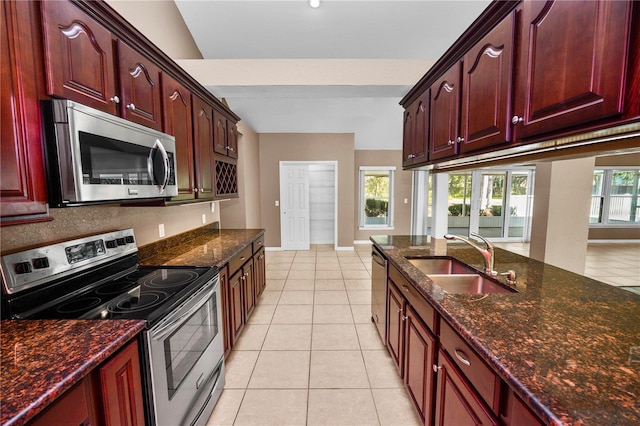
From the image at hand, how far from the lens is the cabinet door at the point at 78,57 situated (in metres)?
1.08

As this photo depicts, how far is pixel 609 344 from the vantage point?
91 centimetres

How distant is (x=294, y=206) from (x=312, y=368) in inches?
166

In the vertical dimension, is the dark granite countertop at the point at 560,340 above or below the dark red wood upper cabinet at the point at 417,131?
below

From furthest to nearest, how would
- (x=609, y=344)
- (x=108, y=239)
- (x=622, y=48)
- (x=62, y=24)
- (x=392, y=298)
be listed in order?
(x=392, y=298) < (x=108, y=239) < (x=62, y=24) < (x=609, y=344) < (x=622, y=48)

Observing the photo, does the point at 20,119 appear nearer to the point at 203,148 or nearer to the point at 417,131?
the point at 203,148

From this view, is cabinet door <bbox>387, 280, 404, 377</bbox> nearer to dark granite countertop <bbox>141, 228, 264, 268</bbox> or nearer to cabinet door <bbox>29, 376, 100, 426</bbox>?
dark granite countertop <bbox>141, 228, 264, 268</bbox>

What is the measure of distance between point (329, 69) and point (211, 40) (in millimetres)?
1567

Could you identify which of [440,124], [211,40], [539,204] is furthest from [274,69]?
[539,204]

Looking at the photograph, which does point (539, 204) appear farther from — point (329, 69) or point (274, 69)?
point (274, 69)

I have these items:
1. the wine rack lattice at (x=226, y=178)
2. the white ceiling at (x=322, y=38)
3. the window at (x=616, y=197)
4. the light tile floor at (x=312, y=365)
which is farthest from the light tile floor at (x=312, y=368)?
the window at (x=616, y=197)

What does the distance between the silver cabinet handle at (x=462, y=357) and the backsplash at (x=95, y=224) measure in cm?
195

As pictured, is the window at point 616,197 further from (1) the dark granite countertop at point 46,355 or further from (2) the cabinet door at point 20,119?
(2) the cabinet door at point 20,119

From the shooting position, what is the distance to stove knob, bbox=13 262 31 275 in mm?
1146

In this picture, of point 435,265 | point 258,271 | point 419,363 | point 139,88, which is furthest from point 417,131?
point 258,271
